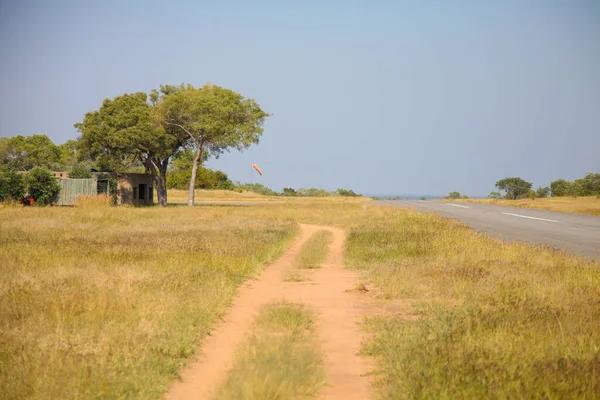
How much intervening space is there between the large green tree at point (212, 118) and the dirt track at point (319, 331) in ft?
135

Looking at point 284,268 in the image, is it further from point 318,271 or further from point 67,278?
point 67,278

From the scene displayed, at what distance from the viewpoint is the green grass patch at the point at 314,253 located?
16.1m

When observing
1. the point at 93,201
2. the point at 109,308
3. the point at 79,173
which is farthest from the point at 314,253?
the point at 79,173

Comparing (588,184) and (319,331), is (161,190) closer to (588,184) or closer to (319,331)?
(319,331)

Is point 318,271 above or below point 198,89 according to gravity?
below

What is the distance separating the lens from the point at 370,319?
8.95 m

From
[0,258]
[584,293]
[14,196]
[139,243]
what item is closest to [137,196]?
[14,196]

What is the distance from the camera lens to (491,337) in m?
7.22

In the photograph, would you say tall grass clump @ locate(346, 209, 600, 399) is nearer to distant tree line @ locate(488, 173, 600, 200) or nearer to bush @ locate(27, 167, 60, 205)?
bush @ locate(27, 167, 60, 205)

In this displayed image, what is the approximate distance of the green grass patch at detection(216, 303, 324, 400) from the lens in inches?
221

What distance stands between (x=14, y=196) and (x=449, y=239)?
3881 cm

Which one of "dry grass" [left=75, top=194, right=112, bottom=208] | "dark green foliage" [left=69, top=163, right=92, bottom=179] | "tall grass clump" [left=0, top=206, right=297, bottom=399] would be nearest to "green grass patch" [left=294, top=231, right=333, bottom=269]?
"tall grass clump" [left=0, top=206, right=297, bottom=399]

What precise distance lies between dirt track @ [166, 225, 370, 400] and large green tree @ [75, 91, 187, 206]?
3987 cm

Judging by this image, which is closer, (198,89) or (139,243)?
(139,243)
